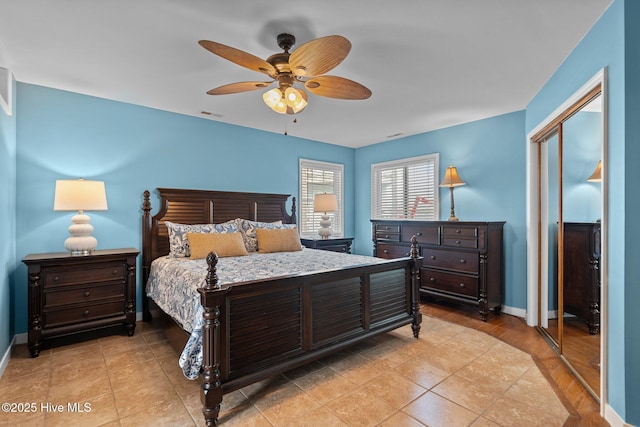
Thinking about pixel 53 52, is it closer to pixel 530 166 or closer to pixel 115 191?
pixel 115 191

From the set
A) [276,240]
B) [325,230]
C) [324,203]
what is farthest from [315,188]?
[276,240]

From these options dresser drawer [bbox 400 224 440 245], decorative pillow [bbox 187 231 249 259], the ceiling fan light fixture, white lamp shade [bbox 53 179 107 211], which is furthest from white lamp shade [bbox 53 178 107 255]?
dresser drawer [bbox 400 224 440 245]

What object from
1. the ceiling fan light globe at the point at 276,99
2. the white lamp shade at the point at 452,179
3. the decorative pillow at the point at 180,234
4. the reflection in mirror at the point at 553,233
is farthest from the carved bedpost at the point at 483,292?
the decorative pillow at the point at 180,234

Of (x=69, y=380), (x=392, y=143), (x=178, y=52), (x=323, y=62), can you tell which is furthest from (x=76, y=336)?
(x=392, y=143)

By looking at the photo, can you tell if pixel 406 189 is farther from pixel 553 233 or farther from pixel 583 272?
pixel 583 272

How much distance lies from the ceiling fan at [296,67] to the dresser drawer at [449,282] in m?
2.66

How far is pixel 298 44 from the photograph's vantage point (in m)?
2.39

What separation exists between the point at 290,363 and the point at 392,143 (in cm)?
422

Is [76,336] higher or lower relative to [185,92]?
lower

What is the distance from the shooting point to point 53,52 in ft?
8.27

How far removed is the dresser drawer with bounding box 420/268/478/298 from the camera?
3.84 m

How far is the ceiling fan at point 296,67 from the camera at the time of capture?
1.86 m

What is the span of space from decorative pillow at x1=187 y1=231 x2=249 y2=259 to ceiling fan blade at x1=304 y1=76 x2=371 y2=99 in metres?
1.90

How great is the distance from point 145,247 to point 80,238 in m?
0.70
